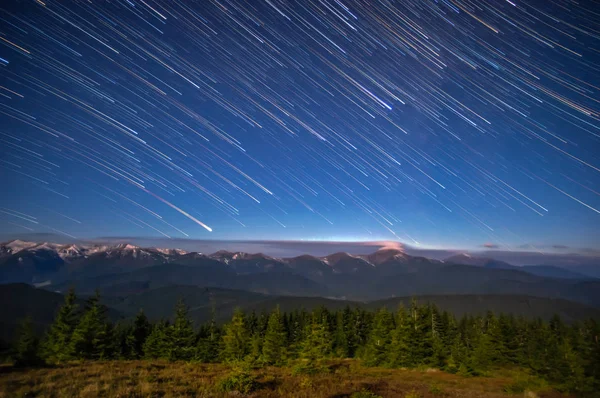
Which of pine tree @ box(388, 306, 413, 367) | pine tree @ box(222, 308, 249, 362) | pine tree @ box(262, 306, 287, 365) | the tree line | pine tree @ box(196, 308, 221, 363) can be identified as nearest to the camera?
the tree line

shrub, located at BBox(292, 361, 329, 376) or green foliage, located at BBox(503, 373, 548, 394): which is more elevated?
shrub, located at BBox(292, 361, 329, 376)

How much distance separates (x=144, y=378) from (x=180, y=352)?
108 ft

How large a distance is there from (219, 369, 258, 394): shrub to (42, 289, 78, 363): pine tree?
3583 centimetres

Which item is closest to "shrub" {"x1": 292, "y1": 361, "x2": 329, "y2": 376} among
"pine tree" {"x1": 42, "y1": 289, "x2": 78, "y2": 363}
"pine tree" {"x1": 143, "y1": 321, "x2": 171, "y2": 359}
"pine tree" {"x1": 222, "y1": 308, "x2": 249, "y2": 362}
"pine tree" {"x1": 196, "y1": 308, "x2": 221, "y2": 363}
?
"pine tree" {"x1": 222, "y1": 308, "x2": 249, "y2": 362}

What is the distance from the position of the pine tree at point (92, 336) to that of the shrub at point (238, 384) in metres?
32.7

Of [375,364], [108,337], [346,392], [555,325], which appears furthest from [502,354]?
[108,337]

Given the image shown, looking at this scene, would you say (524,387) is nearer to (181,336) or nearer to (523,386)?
(523,386)

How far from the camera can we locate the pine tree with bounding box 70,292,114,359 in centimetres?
3419

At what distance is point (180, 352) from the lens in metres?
40.9

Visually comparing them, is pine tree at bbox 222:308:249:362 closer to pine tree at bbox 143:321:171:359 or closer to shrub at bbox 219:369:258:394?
pine tree at bbox 143:321:171:359

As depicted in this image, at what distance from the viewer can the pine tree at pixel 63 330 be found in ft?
117

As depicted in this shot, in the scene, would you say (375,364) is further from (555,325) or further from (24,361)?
(555,325)

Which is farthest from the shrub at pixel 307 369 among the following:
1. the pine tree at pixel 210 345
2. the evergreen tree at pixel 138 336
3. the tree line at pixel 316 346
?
the evergreen tree at pixel 138 336

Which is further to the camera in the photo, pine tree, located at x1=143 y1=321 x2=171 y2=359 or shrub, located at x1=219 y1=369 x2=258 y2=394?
pine tree, located at x1=143 y1=321 x2=171 y2=359
